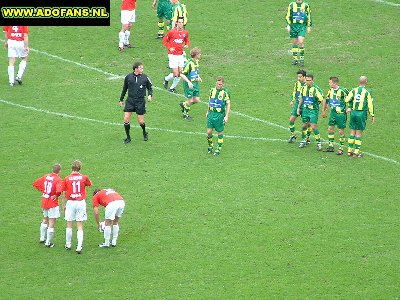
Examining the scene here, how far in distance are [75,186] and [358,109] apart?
28.1 feet

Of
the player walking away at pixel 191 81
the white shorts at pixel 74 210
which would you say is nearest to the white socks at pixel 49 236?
the white shorts at pixel 74 210

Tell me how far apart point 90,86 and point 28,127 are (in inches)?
142

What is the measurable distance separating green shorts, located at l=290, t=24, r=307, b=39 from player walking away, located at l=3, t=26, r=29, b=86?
337 inches

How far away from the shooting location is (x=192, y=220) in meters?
23.2

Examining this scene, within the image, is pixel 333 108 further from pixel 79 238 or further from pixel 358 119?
pixel 79 238

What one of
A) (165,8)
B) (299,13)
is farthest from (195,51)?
(165,8)

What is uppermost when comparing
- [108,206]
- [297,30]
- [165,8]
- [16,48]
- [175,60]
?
[165,8]

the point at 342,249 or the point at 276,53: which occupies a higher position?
the point at 276,53

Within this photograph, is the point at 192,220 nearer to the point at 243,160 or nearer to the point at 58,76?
the point at 243,160

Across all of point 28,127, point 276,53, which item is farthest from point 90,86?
point 276,53

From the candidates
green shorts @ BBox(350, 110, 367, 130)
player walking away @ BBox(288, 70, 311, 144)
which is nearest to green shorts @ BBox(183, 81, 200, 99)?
player walking away @ BBox(288, 70, 311, 144)

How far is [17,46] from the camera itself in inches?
1220

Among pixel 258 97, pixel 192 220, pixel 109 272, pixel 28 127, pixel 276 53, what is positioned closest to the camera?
pixel 109 272

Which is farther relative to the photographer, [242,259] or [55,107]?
[55,107]
